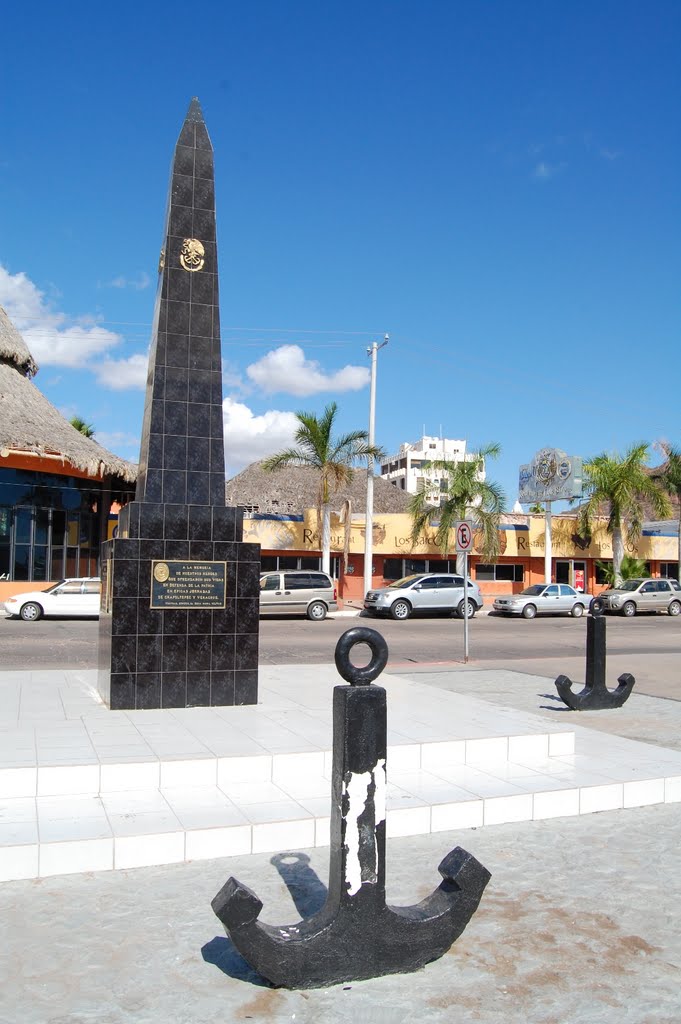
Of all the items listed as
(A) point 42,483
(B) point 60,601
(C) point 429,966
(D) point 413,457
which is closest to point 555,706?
(C) point 429,966

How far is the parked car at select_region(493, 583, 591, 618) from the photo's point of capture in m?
→ 32.8

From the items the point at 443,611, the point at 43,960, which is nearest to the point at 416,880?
the point at 43,960

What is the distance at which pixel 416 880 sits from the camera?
507cm

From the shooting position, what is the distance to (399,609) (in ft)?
98.9

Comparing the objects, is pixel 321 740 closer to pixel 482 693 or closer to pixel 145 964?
pixel 145 964

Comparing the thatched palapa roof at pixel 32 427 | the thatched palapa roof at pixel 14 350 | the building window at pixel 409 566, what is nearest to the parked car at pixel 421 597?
the building window at pixel 409 566

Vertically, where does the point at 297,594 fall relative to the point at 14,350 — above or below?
below

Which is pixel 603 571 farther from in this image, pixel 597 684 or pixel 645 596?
pixel 597 684

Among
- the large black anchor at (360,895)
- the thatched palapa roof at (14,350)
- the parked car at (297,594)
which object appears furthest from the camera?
the thatched palapa roof at (14,350)

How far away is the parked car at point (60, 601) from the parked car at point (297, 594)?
17.8ft

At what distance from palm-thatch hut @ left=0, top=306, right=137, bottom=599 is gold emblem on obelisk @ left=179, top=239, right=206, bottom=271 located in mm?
19463

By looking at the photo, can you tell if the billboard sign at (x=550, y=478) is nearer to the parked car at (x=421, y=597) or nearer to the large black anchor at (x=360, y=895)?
the parked car at (x=421, y=597)

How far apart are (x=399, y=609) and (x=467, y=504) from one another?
7.71m

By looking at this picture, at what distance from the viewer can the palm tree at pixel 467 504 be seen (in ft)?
117
